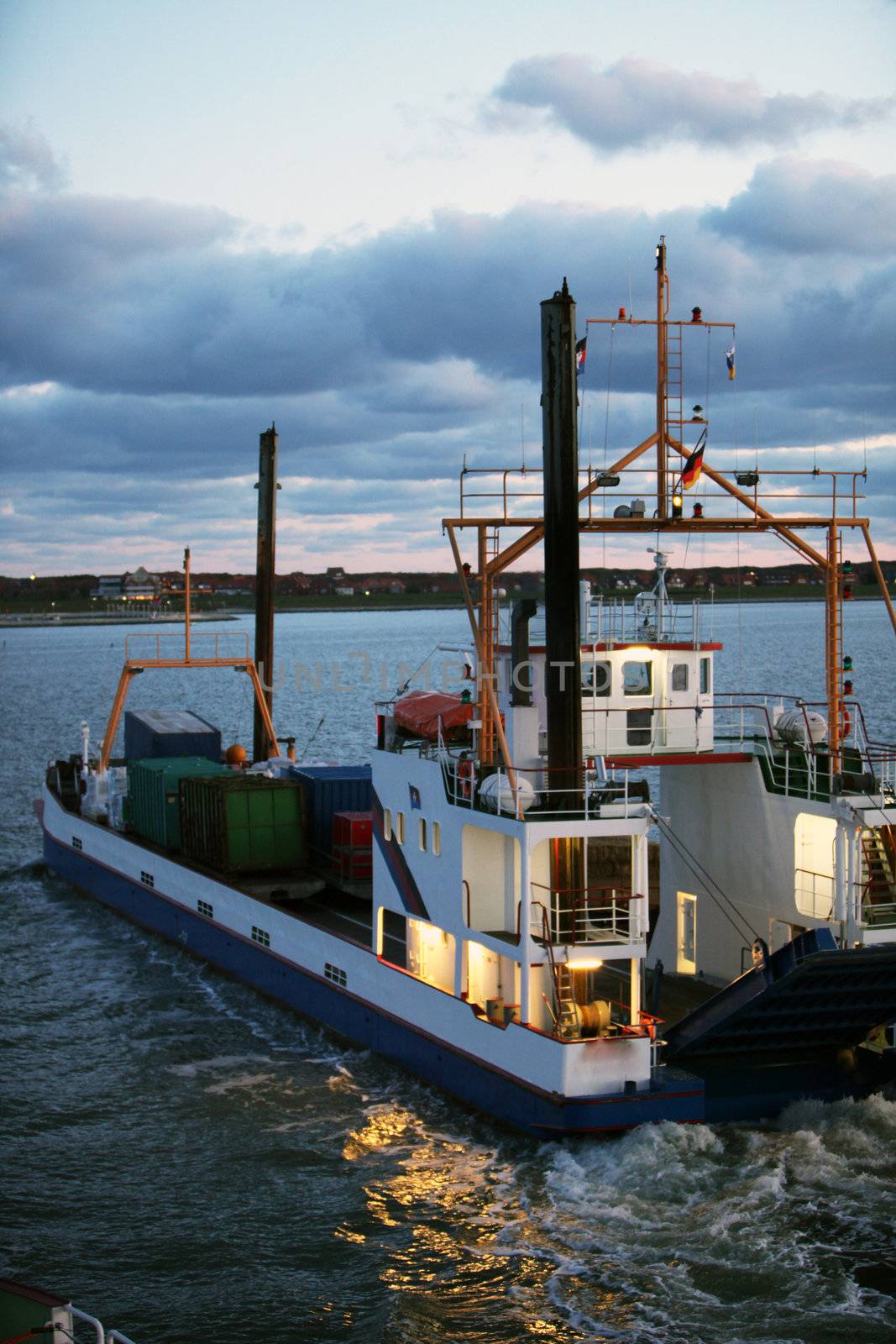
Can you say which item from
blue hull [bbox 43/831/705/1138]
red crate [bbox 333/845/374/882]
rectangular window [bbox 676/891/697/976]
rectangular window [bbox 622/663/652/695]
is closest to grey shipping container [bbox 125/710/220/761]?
blue hull [bbox 43/831/705/1138]

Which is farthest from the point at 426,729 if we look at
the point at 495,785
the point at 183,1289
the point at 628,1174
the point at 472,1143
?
the point at 183,1289

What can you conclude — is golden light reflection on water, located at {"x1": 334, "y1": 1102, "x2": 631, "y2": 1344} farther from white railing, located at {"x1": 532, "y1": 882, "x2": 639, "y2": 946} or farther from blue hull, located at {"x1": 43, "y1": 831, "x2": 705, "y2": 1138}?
white railing, located at {"x1": 532, "y1": 882, "x2": 639, "y2": 946}

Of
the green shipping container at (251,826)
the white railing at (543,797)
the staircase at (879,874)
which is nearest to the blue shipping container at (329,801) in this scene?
the green shipping container at (251,826)

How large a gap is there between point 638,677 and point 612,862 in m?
4.97

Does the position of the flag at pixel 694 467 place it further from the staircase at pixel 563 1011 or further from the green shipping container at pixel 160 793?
the green shipping container at pixel 160 793

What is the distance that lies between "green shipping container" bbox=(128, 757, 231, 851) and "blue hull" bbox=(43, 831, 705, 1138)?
1425 mm

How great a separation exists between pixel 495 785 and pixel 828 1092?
6.67 metres

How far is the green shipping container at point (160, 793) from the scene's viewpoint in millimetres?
33281

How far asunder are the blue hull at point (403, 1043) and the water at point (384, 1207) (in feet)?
1.07

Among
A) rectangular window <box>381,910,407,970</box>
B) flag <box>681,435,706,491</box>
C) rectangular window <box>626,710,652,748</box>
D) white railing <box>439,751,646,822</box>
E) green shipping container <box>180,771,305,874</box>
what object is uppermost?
flag <box>681,435,706,491</box>

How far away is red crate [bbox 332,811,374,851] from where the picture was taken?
2897cm

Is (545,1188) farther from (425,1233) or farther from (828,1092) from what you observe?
(828,1092)

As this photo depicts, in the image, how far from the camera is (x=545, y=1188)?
58.3 feet

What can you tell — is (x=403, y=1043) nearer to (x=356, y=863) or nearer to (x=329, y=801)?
(x=356, y=863)
